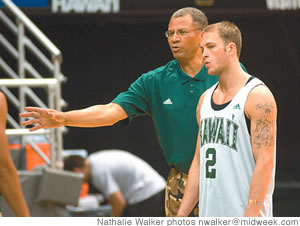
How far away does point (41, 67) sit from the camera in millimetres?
8688

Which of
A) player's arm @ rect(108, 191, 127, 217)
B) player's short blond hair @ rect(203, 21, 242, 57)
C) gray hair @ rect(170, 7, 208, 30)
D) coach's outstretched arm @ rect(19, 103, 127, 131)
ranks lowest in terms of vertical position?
player's arm @ rect(108, 191, 127, 217)

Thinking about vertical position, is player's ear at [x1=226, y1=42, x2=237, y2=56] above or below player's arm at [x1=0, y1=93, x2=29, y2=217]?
above

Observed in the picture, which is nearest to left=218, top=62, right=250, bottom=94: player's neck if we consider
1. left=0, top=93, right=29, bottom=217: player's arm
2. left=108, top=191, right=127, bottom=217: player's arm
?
left=0, top=93, right=29, bottom=217: player's arm

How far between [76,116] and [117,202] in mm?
2878

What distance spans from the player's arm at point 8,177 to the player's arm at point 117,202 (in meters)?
2.80

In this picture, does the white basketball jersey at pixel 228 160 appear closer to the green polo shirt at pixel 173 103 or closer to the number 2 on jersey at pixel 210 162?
the number 2 on jersey at pixel 210 162

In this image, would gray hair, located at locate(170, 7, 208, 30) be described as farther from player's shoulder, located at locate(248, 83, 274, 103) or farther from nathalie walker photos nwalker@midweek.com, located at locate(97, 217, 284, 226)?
nathalie walker photos nwalker@midweek.com, located at locate(97, 217, 284, 226)

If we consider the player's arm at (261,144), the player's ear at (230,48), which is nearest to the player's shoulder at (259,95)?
the player's arm at (261,144)

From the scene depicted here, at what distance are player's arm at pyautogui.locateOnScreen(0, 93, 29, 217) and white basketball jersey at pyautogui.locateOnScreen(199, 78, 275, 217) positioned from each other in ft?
3.19

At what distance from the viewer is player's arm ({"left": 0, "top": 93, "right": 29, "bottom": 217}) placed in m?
3.21

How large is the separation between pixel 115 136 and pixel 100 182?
293 centimetres

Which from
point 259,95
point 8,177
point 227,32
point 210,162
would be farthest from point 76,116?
point 259,95

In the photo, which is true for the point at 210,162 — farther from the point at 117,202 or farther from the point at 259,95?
the point at 117,202

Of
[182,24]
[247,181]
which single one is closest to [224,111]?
[247,181]
